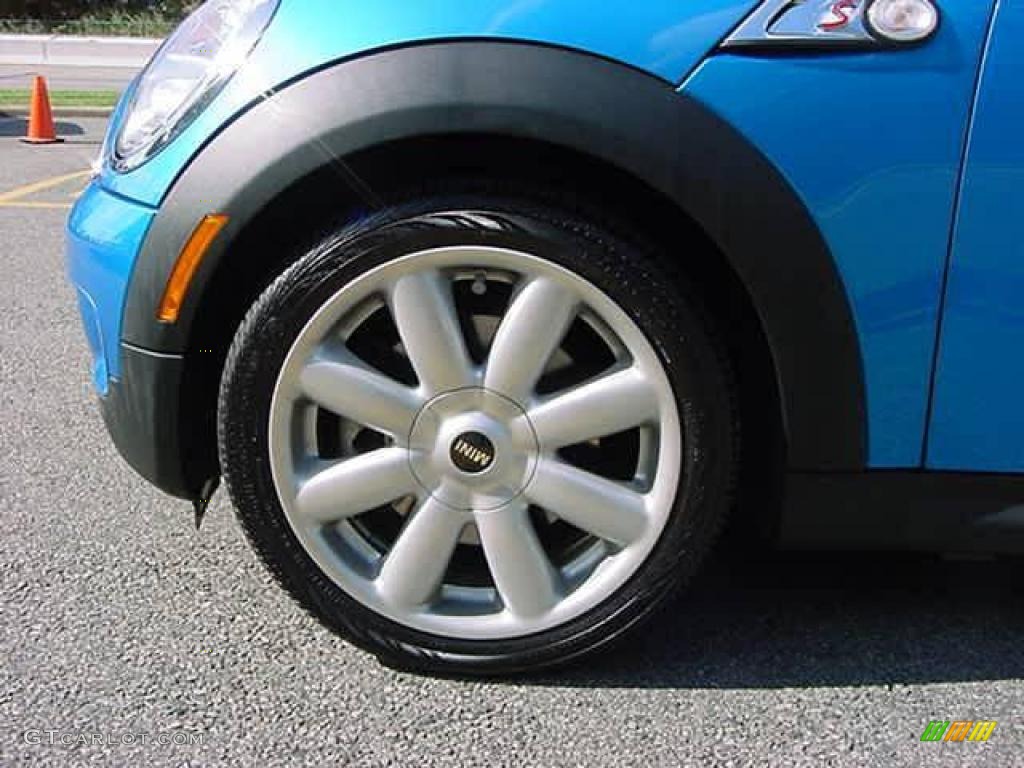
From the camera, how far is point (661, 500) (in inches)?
73.8

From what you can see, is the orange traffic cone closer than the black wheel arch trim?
No

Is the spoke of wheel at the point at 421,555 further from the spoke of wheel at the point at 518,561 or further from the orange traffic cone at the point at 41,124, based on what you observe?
the orange traffic cone at the point at 41,124

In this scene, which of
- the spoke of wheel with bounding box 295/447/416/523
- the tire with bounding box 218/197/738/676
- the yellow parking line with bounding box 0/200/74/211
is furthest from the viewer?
the yellow parking line with bounding box 0/200/74/211

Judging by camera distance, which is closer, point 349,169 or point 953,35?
point 953,35

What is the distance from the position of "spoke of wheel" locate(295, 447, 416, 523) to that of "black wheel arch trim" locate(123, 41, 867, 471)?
1.36 ft

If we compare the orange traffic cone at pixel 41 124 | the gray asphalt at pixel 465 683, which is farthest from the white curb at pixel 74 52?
the gray asphalt at pixel 465 683

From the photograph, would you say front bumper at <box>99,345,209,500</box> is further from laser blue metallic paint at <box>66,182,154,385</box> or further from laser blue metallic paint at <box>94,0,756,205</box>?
laser blue metallic paint at <box>94,0,756,205</box>

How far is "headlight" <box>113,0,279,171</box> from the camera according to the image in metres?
1.84

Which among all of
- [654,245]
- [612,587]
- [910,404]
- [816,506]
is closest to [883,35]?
[654,245]

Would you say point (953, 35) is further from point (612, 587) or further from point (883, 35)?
point (612, 587)

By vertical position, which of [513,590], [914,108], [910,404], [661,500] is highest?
[914,108]

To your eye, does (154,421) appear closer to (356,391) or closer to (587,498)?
(356,391)

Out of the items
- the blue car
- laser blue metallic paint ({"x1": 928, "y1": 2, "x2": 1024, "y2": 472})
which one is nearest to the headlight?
the blue car

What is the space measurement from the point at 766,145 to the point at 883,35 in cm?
23
